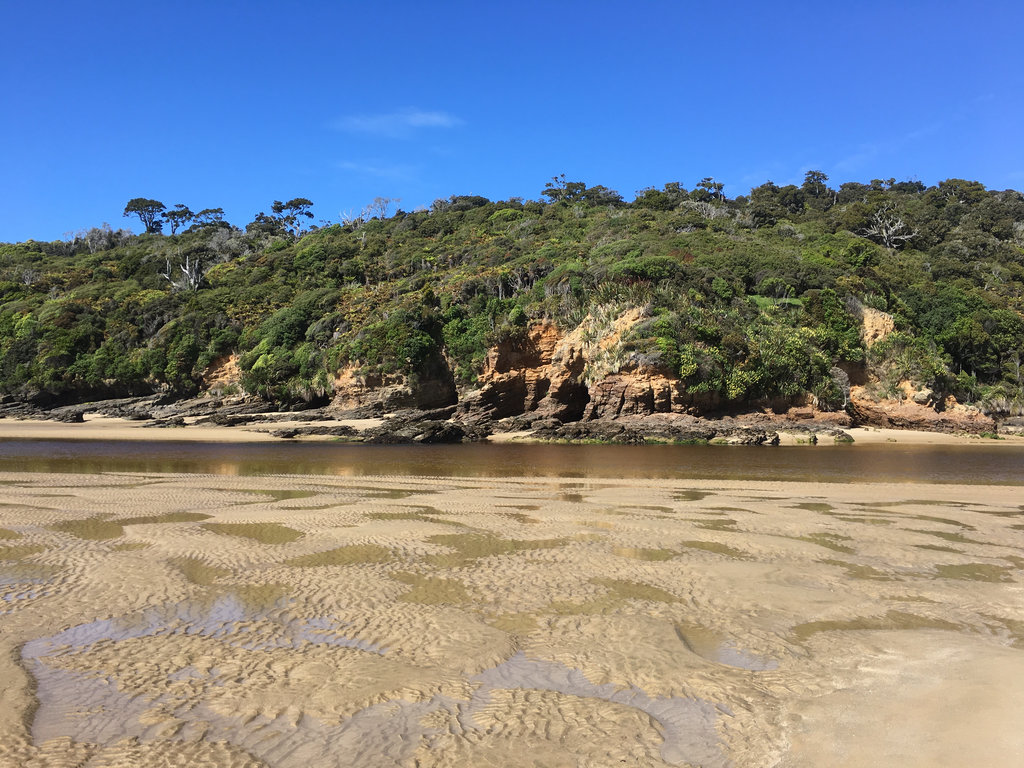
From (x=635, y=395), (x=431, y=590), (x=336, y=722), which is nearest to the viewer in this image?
(x=336, y=722)

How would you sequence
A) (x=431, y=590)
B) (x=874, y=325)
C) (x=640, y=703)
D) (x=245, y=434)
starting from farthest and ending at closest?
(x=874, y=325) < (x=245, y=434) < (x=431, y=590) < (x=640, y=703)

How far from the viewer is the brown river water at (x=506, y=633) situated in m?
4.18

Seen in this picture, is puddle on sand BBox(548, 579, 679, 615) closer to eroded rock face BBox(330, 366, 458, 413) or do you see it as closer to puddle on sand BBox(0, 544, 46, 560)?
puddle on sand BBox(0, 544, 46, 560)

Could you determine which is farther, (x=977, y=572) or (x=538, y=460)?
(x=538, y=460)

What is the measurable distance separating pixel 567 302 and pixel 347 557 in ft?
106

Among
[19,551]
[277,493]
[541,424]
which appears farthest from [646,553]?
[541,424]

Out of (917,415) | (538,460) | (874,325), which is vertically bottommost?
(538,460)

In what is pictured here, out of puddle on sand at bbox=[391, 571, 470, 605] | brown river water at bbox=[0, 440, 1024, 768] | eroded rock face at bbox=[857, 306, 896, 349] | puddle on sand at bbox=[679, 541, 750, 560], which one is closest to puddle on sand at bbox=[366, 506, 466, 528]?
brown river water at bbox=[0, 440, 1024, 768]

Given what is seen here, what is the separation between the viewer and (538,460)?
24.6m

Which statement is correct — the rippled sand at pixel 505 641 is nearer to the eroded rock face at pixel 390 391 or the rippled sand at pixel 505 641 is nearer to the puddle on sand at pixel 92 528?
the puddle on sand at pixel 92 528

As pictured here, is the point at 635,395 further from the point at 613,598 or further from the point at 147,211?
the point at 147,211

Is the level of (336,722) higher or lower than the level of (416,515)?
higher

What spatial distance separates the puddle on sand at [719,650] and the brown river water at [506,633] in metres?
0.03

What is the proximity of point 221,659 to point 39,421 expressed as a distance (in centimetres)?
4852
